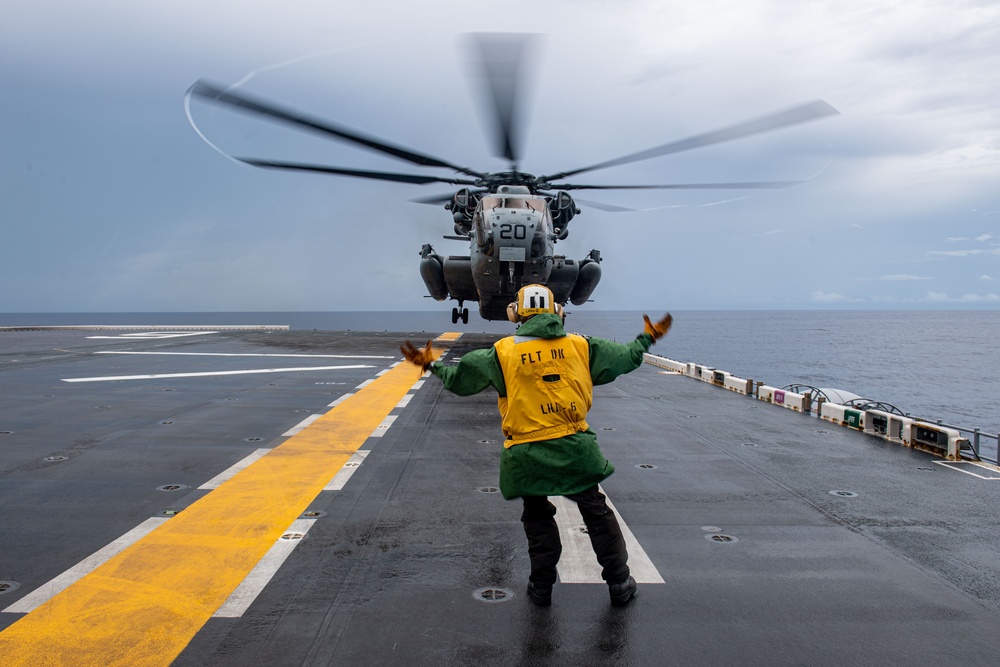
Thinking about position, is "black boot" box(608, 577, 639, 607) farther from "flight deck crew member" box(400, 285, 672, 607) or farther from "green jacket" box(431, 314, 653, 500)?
"green jacket" box(431, 314, 653, 500)

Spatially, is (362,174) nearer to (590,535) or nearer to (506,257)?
(506,257)

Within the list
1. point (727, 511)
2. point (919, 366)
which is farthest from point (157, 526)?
point (919, 366)

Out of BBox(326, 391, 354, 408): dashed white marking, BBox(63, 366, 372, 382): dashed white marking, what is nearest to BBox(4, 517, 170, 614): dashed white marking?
BBox(326, 391, 354, 408): dashed white marking

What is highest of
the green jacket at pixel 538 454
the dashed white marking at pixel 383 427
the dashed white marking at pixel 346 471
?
the green jacket at pixel 538 454

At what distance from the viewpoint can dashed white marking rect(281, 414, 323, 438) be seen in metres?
9.23

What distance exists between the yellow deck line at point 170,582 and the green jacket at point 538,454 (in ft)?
6.53

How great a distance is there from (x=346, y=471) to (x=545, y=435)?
381 centimetres

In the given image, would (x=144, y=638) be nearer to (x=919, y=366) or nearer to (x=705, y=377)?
(x=705, y=377)

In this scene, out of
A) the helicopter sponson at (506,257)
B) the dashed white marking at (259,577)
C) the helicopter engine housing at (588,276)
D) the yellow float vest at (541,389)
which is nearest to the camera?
the dashed white marking at (259,577)

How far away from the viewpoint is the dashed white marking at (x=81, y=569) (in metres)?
3.95

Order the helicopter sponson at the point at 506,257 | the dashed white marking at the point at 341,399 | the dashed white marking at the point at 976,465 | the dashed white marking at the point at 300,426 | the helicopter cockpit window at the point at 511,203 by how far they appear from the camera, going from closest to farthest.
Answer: the dashed white marking at the point at 976,465
the dashed white marking at the point at 300,426
the dashed white marking at the point at 341,399
the helicopter sponson at the point at 506,257
the helicopter cockpit window at the point at 511,203

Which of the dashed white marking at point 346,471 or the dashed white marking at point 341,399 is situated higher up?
the dashed white marking at point 341,399

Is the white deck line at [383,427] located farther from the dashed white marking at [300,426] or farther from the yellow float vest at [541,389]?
the yellow float vest at [541,389]

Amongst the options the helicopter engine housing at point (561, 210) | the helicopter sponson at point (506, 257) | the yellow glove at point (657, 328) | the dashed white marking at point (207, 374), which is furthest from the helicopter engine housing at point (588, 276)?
the yellow glove at point (657, 328)
